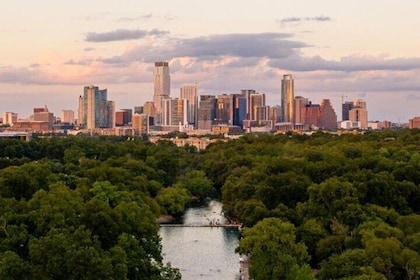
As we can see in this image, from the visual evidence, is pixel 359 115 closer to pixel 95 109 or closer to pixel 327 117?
pixel 327 117

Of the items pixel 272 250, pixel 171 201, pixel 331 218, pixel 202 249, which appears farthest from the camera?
pixel 171 201

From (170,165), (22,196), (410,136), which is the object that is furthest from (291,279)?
(410,136)

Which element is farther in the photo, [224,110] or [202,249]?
[224,110]

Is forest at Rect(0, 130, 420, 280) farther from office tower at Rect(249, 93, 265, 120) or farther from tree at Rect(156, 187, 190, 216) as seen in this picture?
office tower at Rect(249, 93, 265, 120)

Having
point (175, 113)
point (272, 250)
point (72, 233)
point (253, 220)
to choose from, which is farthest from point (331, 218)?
point (175, 113)

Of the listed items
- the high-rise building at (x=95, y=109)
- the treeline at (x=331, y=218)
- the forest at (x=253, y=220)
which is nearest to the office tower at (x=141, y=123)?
the high-rise building at (x=95, y=109)

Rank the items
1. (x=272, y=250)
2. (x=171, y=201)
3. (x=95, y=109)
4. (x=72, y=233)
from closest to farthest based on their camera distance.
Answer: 1. (x=72, y=233)
2. (x=272, y=250)
3. (x=171, y=201)
4. (x=95, y=109)

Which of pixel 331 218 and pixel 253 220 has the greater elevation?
pixel 331 218

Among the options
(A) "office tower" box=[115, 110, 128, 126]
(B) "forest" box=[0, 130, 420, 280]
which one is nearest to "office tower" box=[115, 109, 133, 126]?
(A) "office tower" box=[115, 110, 128, 126]

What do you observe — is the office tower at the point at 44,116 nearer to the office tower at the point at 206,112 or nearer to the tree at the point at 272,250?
the office tower at the point at 206,112
